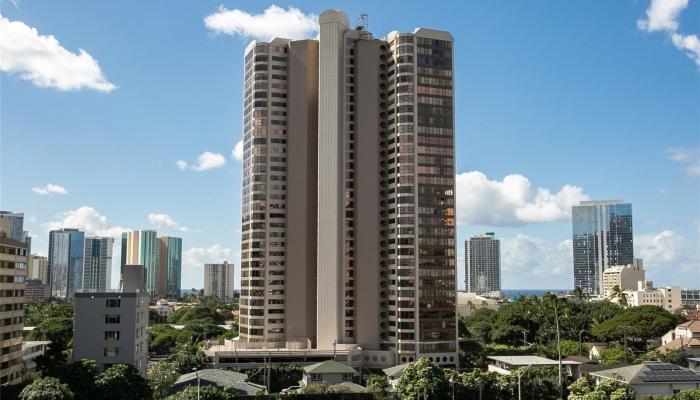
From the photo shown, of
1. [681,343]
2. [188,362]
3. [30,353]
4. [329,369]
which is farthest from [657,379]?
[30,353]

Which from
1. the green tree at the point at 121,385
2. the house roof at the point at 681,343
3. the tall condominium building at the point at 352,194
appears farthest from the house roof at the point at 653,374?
the green tree at the point at 121,385

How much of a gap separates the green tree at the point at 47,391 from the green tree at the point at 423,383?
121ft

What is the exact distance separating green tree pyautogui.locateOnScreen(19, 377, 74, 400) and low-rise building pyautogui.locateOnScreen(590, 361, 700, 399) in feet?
208

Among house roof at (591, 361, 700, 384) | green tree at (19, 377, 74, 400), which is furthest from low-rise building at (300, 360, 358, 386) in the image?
green tree at (19, 377, 74, 400)

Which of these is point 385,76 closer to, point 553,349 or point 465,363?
point 465,363

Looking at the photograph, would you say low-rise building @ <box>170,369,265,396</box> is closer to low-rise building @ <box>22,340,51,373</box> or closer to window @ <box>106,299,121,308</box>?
window @ <box>106,299,121,308</box>

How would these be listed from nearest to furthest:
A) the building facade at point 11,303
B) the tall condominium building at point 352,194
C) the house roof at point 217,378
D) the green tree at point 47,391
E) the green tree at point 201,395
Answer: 1. the green tree at point 47,391
2. the green tree at point 201,395
3. the building facade at point 11,303
4. the house roof at point 217,378
5. the tall condominium building at point 352,194

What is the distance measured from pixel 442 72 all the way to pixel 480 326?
3371 inches

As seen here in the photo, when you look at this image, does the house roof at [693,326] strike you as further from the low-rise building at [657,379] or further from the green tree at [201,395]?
the green tree at [201,395]

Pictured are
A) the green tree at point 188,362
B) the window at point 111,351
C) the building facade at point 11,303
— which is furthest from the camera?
the green tree at point 188,362

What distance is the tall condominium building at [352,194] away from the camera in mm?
122000

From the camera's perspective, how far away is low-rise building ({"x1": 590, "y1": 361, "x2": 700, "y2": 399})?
84500mm

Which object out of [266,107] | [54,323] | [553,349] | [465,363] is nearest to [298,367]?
[465,363]

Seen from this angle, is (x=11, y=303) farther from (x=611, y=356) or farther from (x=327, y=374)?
(x=611, y=356)
